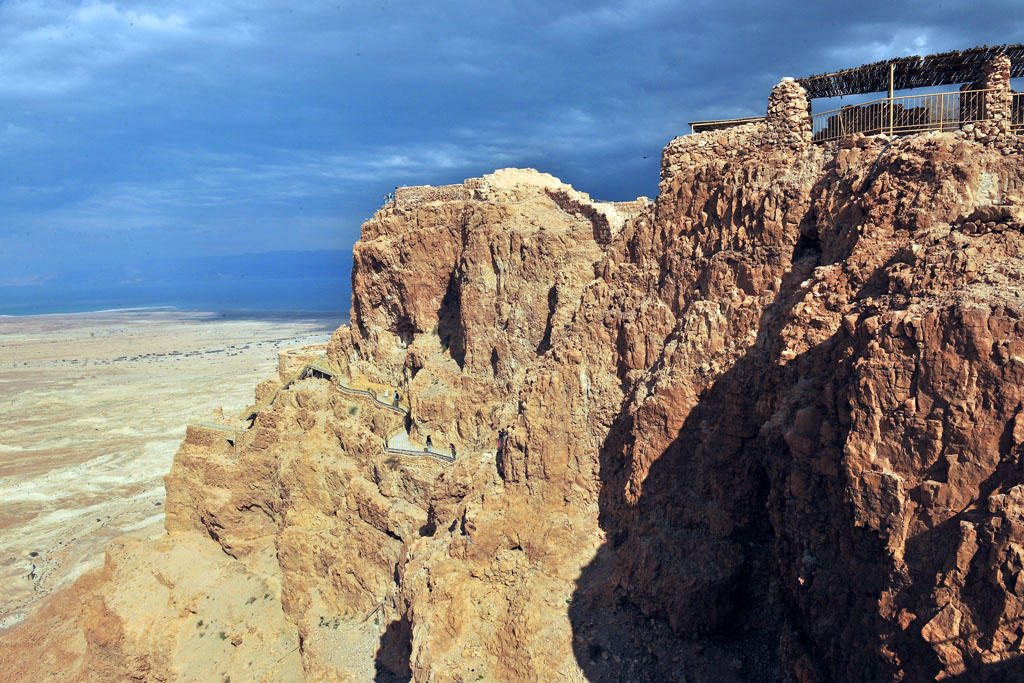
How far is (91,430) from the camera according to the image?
208 feet

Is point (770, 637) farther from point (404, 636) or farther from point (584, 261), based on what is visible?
point (584, 261)

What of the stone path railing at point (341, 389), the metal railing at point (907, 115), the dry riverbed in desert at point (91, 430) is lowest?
the dry riverbed in desert at point (91, 430)

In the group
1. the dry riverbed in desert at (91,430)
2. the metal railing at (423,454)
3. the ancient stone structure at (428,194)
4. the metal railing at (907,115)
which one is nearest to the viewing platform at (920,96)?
the metal railing at (907,115)

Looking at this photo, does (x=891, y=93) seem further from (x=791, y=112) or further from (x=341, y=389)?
(x=341, y=389)

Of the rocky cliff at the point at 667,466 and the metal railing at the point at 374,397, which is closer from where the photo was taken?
the rocky cliff at the point at 667,466

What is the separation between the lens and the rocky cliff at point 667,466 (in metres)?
8.16

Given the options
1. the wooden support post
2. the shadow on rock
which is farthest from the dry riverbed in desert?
the wooden support post

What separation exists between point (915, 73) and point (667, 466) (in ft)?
34.1

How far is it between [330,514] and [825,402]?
22058 millimetres

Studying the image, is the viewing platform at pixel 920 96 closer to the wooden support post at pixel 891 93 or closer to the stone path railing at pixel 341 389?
the wooden support post at pixel 891 93

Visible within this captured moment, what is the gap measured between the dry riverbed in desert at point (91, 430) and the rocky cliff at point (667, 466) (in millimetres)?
10537

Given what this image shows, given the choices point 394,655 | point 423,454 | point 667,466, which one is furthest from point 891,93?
point 394,655

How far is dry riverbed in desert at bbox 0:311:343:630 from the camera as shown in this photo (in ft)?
121

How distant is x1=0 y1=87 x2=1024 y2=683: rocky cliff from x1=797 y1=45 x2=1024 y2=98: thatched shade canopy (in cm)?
170
